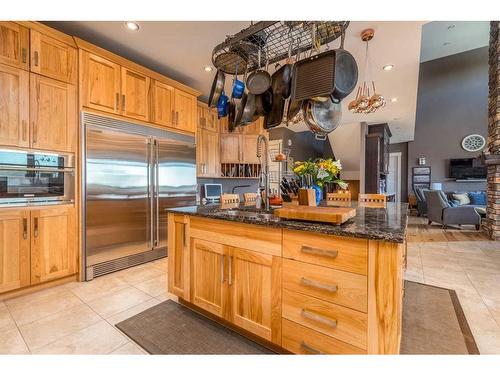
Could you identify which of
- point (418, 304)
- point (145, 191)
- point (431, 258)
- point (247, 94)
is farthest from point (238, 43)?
point (431, 258)

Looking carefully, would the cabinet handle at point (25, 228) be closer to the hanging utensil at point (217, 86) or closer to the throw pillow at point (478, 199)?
the hanging utensil at point (217, 86)

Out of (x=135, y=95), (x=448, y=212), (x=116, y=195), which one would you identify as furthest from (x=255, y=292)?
(x=448, y=212)

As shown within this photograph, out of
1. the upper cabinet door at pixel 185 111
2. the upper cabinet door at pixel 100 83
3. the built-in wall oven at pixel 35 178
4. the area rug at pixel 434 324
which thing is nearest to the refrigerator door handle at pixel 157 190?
the upper cabinet door at pixel 185 111

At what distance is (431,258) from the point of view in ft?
11.3

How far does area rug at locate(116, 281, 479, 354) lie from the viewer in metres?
1.55

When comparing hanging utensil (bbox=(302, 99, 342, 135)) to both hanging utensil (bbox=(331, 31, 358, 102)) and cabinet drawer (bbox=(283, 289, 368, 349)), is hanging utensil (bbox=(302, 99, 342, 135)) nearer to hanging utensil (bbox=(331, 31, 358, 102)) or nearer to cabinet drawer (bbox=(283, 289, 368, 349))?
hanging utensil (bbox=(331, 31, 358, 102))

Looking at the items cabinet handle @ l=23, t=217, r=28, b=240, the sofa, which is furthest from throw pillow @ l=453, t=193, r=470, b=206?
cabinet handle @ l=23, t=217, r=28, b=240

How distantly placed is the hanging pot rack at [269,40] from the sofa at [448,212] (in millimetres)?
5738

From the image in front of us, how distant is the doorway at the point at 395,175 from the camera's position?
9.69 m

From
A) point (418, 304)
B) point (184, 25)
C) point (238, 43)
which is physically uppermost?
point (184, 25)

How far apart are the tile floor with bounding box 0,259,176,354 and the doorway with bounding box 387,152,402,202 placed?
9.94 m

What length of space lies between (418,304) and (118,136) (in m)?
3.58
